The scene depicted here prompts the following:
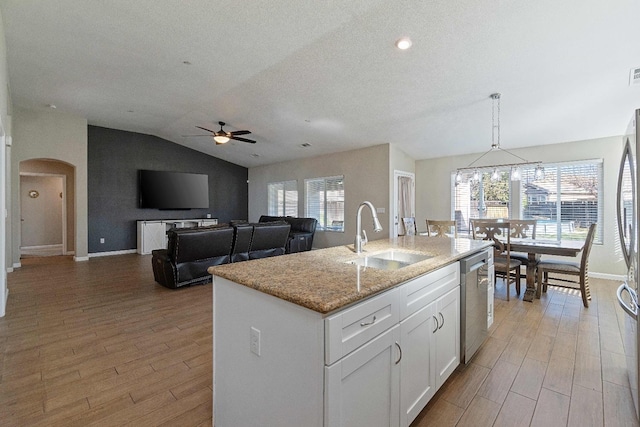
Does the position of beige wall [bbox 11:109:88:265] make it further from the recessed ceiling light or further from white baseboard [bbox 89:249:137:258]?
the recessed ceiling light

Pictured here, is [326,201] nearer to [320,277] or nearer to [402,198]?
[402,198]

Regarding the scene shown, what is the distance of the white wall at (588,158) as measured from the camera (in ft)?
15.5

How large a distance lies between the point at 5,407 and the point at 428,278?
8.97ft

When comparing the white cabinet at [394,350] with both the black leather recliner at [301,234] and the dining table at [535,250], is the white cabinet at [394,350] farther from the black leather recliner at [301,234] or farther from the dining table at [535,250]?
the black leather recliner at [301,234]

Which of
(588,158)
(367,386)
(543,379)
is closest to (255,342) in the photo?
(367,386)

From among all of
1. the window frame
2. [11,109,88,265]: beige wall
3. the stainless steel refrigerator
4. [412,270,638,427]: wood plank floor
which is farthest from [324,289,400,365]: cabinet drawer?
[11,109,88,265]: beige wall

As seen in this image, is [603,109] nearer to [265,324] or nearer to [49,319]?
[265,324]

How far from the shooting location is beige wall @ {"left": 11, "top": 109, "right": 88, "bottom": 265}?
5.73m

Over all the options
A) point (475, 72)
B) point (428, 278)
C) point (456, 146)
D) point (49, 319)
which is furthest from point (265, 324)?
point (456, 146)

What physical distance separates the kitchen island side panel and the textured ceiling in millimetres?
2762

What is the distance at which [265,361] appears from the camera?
129 centimetres

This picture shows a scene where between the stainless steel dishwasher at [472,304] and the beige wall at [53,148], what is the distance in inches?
303

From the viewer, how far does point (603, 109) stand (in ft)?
13.4

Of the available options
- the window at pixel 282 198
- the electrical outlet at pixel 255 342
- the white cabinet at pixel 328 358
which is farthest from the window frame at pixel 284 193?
the electrical outlet at pixel 255 342
